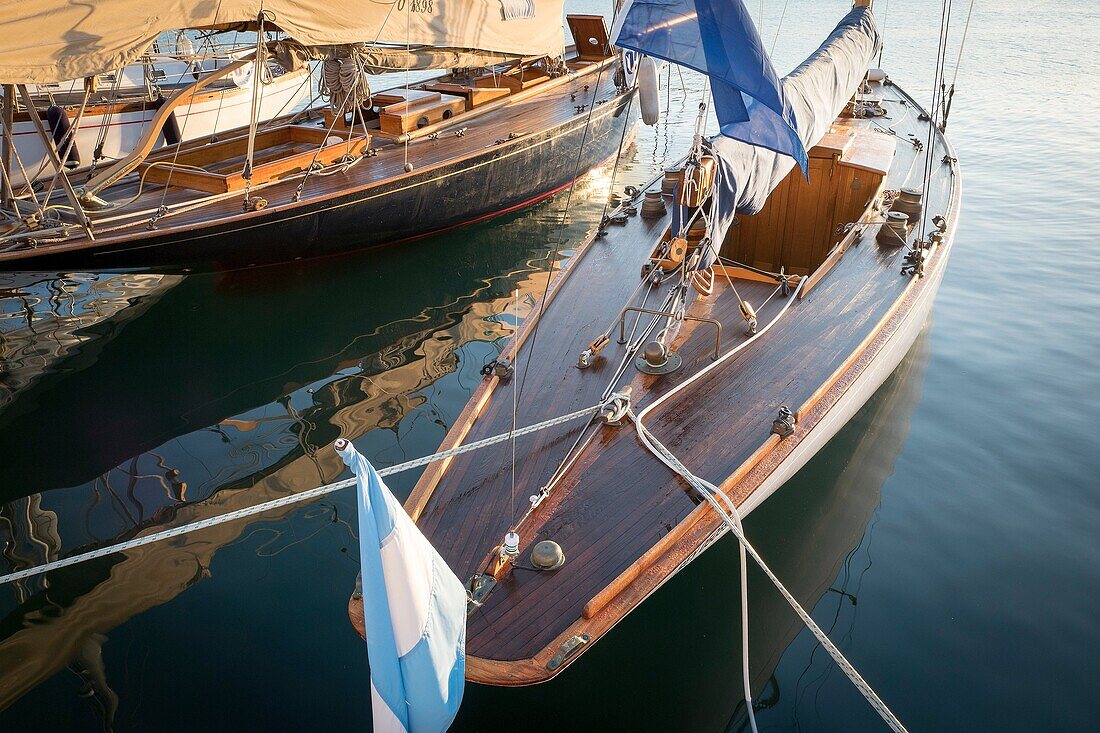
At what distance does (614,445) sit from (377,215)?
5.61 m

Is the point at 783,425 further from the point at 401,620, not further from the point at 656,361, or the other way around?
the point at 401,620

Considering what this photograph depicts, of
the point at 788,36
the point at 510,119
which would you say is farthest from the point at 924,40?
the point at 510,119

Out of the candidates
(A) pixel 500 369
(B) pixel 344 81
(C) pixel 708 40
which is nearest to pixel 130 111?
(B) pixel 344 81

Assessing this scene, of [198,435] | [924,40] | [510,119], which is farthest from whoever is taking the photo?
[924,40]

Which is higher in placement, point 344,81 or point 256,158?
A: point 344,81

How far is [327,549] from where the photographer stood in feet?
15.6

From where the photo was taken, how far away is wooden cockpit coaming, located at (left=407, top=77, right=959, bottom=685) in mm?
3252

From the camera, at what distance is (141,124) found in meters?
12.6

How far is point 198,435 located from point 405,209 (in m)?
3.96

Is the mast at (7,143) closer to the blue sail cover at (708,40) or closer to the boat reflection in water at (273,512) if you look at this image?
the boat reflection in water at (273,512)

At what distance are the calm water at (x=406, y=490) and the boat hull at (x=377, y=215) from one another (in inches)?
15.7

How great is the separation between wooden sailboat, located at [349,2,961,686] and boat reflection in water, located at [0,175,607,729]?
1.24 metres

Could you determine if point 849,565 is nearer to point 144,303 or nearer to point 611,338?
point 611,338

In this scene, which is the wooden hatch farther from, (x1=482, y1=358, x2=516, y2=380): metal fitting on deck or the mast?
(x1=482, y1=358, x2=516, y2=380): metal fitting on deck
